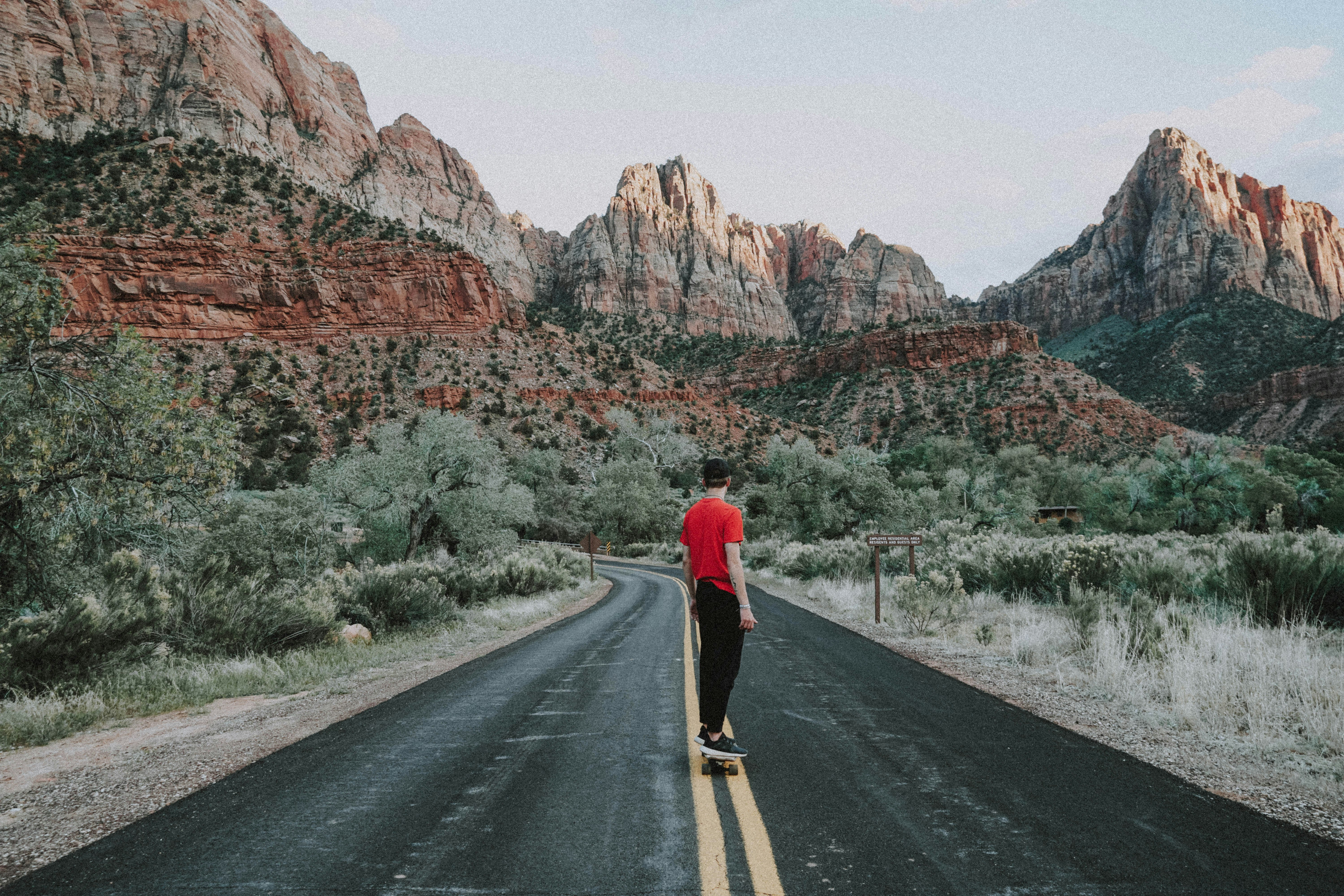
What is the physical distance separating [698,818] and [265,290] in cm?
6405

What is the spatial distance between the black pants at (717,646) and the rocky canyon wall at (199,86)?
2684 inches

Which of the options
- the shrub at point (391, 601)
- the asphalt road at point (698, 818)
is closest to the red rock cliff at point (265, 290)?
the shrub at point (391, 601)

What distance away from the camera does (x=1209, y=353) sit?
80.8 metres

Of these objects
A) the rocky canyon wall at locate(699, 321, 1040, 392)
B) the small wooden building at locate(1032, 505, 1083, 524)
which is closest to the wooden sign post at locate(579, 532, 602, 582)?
the small wooden building at locate(1032, 505, 1083, 524)

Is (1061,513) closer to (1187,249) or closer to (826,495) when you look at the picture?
(826,495)

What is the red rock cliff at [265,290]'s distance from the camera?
49.6 m

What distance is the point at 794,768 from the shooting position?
13.9 ft

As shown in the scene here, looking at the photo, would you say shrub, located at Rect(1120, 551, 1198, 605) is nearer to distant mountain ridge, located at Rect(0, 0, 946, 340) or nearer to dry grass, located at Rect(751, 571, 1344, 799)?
dry grass, located at Rect(751, 571, 1344, 799)

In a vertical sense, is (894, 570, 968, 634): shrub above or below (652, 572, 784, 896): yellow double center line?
below

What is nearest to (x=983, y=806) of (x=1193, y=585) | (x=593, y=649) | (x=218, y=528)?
(x=593, y=649)

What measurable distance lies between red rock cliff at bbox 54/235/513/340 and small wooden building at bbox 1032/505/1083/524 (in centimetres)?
5349

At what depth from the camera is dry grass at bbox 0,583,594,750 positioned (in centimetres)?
588

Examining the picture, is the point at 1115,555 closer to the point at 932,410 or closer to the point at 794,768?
the point at 794,768

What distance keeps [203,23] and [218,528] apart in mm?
82937
